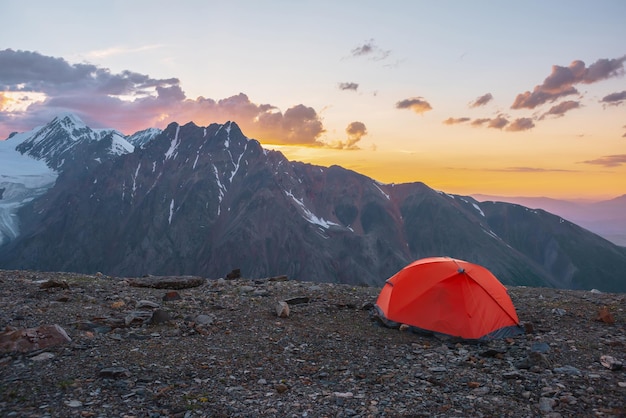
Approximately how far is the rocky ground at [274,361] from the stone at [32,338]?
0.10 ft

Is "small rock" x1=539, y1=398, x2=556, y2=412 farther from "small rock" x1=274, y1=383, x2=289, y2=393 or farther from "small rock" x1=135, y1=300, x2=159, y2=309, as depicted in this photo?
"small rock" x1=135, y1=300, x2=159, y2=309

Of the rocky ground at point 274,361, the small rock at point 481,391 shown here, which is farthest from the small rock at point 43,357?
the small rock at point 481,391

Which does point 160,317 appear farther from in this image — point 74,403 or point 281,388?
point 281,388

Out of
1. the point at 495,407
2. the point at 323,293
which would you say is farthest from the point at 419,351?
the point at 323,293

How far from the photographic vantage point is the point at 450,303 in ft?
44.2

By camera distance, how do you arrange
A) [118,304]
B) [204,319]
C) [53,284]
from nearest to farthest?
[204,319] → [118,304] → [53,284]

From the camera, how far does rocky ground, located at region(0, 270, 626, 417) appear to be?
845 centimetres

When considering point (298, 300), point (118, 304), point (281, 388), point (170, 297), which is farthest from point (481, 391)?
point (118, 304)

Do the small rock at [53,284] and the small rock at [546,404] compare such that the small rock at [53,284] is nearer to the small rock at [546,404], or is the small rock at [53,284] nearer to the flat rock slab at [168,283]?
the flat rock slab at [168,283]

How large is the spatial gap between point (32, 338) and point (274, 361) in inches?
234

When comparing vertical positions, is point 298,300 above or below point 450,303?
below

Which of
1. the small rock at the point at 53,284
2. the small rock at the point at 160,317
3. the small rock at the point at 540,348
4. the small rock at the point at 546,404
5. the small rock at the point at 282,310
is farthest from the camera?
the small rock at the point at 53,284

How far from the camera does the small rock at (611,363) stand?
9938 millimetres

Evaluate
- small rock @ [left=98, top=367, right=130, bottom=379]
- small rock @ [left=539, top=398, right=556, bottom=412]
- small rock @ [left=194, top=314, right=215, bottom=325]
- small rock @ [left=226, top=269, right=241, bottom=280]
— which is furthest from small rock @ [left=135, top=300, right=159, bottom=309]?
small rock @ [left=539, top=398, right=556, bottom=412]
